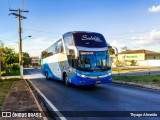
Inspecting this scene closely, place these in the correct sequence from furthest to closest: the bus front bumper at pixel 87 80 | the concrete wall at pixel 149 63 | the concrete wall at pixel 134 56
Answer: the concrete wall at pixel 134 56 → the concrete wall at pixel 149 63 → the bus front bumper at pixel 87 80

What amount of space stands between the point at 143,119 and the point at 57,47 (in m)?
15.3

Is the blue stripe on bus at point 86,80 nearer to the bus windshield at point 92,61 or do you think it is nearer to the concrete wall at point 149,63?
the bus windshield at point 92,61

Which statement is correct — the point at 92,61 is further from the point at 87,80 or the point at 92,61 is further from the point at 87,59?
the point at 87,80

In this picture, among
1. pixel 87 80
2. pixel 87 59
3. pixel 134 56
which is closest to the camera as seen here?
pixel 87 80

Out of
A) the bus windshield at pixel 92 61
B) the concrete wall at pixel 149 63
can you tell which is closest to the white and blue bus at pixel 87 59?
the bus windshield at pixel 92 61

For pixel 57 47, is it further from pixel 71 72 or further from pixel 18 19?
pixel 18 19

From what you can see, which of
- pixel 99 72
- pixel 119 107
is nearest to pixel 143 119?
pixel 119 107

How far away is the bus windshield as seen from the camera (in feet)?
53.6

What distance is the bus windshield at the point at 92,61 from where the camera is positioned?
16328 millimetres

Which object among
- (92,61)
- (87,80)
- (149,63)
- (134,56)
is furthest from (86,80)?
(134,56)

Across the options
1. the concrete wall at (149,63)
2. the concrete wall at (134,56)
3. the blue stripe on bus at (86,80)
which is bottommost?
the blue stripe on bus at (86,80)

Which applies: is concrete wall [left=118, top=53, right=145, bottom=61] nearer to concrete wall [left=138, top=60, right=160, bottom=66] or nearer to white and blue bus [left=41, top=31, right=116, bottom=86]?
concrete wall [left=138, top=60, right=160, bottom=66]

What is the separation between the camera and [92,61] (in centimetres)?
1644

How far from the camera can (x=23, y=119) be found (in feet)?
25.2
